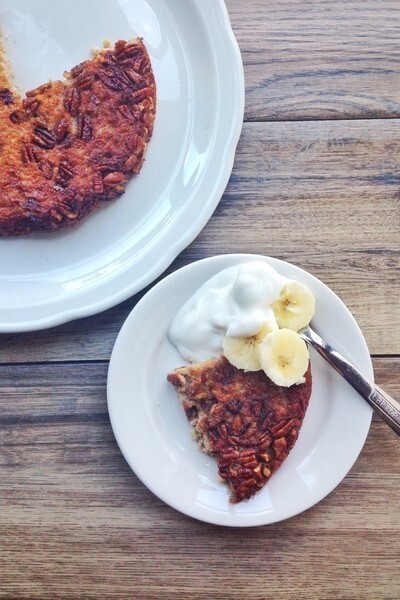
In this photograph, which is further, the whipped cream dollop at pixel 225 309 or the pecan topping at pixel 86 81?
the pecan topping at pixel 86 81

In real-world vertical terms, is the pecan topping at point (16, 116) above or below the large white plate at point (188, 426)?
above

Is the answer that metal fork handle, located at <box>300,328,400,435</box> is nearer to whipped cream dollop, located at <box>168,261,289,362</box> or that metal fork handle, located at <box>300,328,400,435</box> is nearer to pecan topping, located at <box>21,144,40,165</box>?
whipped cream dollop, located at <box>168,261,289,362</box>

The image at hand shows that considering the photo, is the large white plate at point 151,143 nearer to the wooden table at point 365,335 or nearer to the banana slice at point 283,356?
the wooden table at point 365,335

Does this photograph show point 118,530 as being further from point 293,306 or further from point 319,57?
point 319,57

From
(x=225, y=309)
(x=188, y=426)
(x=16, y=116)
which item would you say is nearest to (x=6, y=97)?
(x=16, y=116)

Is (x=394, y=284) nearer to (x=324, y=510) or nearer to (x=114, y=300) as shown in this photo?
(x=324, y=510)

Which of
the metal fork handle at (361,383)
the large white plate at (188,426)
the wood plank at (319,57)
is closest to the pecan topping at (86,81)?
the wood plank at (319,57)

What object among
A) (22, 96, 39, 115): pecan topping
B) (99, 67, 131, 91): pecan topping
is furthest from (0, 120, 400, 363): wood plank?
(22, 96, 39, 115): pecan topping
